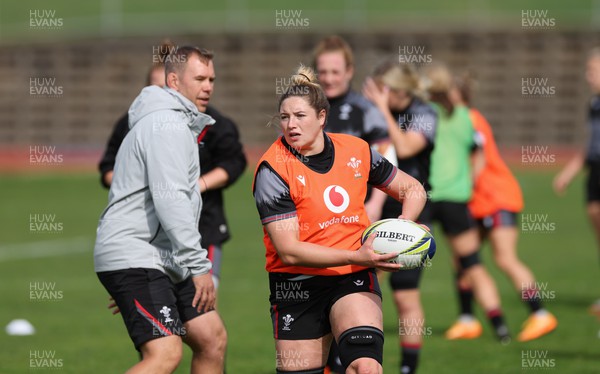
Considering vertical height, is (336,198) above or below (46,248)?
above

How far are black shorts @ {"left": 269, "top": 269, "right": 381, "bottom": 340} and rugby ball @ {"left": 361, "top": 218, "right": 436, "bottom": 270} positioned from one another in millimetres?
275

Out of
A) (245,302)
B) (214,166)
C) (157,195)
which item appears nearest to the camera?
(157,195)

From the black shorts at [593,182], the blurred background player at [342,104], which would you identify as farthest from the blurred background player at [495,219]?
the blurred background player at [342,104]

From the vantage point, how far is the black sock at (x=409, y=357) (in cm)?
779

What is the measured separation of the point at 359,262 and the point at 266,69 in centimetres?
2544

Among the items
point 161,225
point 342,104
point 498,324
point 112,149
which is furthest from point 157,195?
point 498,324

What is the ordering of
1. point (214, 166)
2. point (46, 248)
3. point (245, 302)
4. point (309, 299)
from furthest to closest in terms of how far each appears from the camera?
point (46, 248), point (245, 302), point (214, 166), point (309, 299)

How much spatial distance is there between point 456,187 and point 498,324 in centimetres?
139

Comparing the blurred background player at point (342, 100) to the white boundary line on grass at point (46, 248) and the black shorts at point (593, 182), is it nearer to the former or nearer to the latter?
the black shorts at point (593, 182)

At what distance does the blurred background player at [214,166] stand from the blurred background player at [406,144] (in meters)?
1.13

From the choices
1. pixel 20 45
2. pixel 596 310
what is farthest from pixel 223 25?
pixel 596 310

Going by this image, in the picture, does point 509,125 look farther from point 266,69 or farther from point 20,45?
point 20,45

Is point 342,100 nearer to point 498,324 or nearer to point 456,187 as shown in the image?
point 456,187

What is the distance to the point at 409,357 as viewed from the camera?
7.81m
